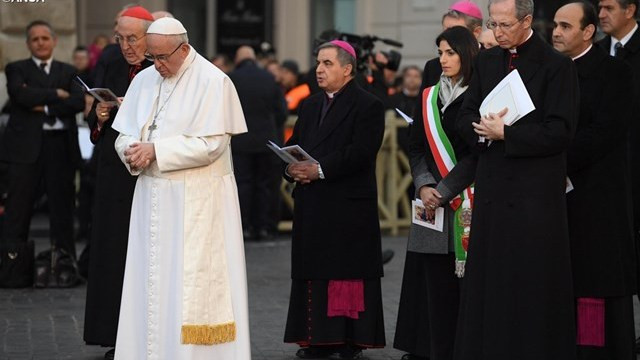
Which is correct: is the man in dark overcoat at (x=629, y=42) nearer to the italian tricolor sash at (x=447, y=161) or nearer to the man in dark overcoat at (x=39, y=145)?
the italian tricolor sash at (x=447, y=161)

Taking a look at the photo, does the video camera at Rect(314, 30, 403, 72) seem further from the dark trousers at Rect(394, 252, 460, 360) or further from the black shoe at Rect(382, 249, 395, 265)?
the dark trousers at Rect(394, 252, 460, 360)

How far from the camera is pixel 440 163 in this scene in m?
8.37

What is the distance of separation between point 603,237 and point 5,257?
19.9ft

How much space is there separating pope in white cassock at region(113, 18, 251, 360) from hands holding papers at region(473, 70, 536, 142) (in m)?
1.49

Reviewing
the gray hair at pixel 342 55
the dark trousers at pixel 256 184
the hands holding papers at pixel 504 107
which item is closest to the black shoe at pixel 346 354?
the gray hair at pixel 342 55

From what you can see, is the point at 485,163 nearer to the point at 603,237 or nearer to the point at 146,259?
the point at 603,237

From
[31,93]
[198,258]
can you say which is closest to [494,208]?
[198,258]

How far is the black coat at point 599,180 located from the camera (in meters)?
8.16

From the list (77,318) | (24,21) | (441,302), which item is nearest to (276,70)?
(24,21)

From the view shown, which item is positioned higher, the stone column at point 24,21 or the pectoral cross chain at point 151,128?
the stone column at point 24,21

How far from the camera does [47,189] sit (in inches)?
512

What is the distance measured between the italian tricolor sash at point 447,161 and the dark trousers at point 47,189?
17.0 feet

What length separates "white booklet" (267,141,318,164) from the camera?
29.9 ft

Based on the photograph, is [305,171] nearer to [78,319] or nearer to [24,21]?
[78,319]
